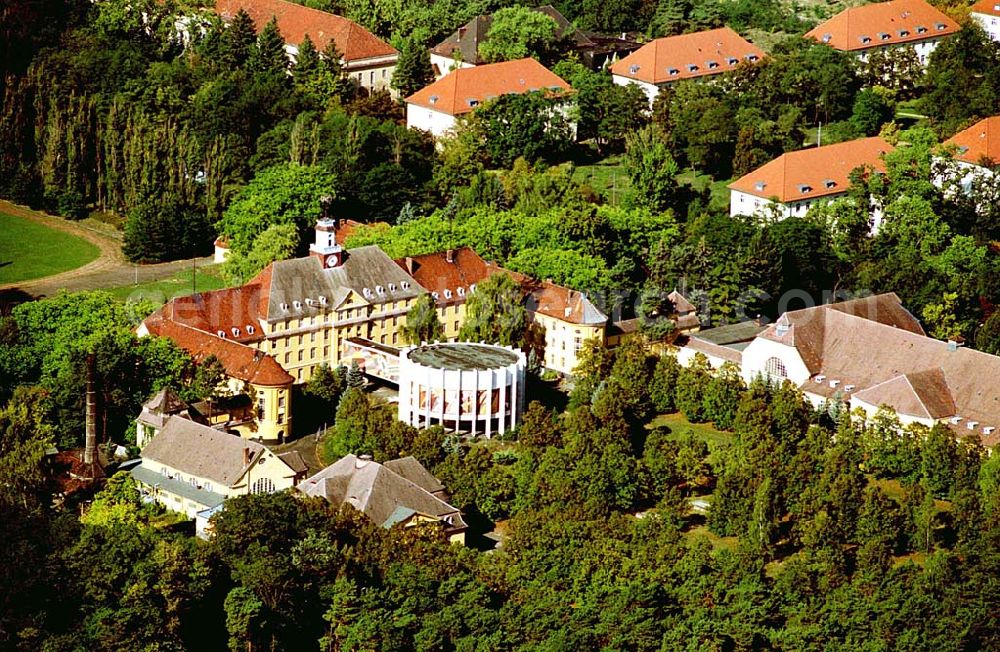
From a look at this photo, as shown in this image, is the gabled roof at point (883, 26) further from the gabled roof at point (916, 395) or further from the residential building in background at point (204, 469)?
the residential building in background at point (204, 469)

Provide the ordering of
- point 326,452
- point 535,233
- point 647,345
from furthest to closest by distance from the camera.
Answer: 1. point 535,233
2. point 647,345
3. point 326,452

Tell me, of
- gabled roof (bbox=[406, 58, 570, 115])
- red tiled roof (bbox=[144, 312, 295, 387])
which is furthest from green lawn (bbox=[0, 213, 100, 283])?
gabled roof (bbox=[406, 58, 570, 115])

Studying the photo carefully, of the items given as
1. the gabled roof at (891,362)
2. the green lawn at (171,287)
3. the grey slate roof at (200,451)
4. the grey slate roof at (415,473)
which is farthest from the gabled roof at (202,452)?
the gabled roof at (891,362)

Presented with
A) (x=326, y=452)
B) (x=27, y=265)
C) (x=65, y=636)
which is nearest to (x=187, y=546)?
(x=65, y=636)

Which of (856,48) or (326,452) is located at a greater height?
(856,48)

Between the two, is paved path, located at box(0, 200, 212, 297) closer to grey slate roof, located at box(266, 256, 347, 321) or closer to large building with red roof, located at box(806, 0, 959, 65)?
grey slate roof, located at box(266, 256, 347, 321)

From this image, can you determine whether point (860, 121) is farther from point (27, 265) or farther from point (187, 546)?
point (187, 546)

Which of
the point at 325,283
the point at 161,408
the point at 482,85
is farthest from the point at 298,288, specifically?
the point at 482,85
